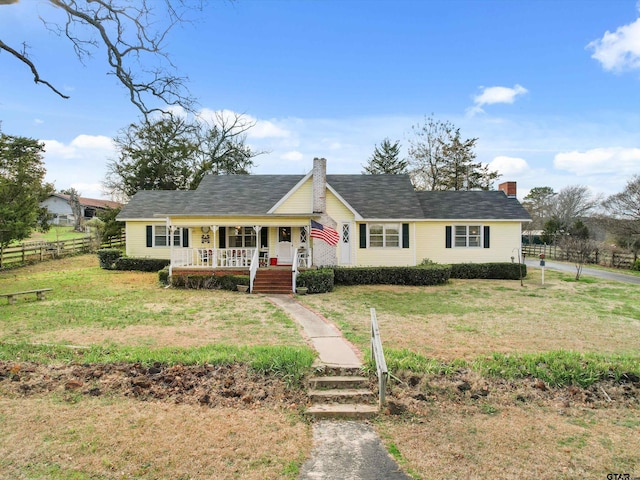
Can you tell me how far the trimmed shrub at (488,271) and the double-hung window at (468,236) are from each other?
1.40m

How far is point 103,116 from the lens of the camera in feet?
61.7

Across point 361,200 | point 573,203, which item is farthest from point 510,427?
point 573,203

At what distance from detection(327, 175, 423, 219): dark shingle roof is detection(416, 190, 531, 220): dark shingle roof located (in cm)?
136

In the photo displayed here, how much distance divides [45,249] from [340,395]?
1090 inches

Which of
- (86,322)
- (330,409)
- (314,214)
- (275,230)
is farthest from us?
(275,230)

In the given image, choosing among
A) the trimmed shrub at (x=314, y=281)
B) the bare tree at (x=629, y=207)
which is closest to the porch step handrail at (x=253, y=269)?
the trimmed shrub at (x=314, y=281)

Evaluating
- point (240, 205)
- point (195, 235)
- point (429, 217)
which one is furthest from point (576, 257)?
point (195, 235)

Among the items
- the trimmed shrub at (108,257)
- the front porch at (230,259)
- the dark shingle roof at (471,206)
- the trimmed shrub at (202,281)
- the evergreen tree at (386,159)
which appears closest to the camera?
the trimmed shrub at (202,281)

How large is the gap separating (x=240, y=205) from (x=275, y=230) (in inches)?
100

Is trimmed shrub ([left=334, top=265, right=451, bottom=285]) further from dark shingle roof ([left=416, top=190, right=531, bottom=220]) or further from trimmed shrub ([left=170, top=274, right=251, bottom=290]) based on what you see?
trimmed shrub ([left=170, top=274, right=251, bottom=290])

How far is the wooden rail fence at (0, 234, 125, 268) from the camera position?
2288cm

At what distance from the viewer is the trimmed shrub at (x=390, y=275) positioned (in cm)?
1767

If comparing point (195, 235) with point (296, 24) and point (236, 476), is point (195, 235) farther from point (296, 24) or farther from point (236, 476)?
point (236, 476)

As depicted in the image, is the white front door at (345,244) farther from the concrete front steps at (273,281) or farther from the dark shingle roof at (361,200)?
the concrete front steps at (273,281)
